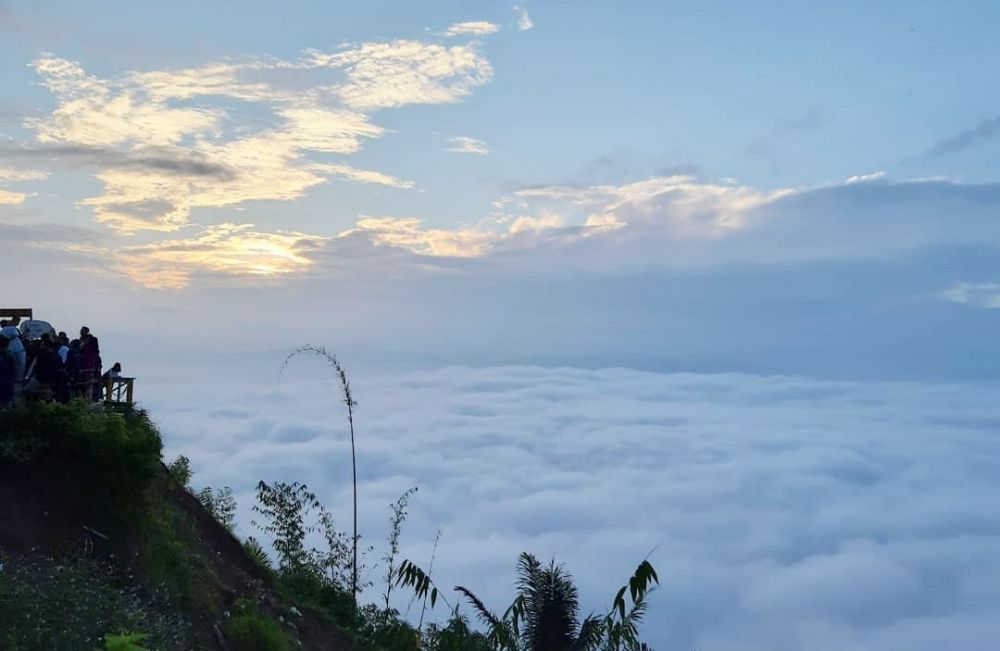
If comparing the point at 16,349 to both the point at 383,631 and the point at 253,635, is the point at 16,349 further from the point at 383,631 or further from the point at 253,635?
the point at 383,631

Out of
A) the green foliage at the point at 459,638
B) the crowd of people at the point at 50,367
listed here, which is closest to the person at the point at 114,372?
the crowd of people at the point at 50,367

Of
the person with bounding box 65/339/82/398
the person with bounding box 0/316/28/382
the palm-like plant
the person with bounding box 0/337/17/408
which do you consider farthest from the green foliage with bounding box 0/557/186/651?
the palm-like plant

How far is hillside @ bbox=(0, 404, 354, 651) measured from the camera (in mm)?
15289

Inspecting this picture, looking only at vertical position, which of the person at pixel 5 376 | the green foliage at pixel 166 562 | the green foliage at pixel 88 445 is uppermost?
the person at pixel 5 376

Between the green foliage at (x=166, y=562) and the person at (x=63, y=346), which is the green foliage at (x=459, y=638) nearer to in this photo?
the green foliage at (x=166, y=562)

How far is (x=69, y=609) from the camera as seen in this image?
1316 centimetres

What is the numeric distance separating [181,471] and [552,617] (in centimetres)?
1028

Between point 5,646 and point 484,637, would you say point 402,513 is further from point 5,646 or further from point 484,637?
point 5,646

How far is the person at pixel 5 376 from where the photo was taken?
59.5 ft

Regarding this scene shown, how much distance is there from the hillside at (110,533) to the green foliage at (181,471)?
9.56 feet

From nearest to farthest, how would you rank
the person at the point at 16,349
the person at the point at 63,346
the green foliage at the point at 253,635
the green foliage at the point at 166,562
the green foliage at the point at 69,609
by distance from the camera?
the green foliage at the point at 69,609, the green foliage at the point at 166,562, the green foliage at the point at 253,635, the person at the point at 16,349, the person at the point at 63,346

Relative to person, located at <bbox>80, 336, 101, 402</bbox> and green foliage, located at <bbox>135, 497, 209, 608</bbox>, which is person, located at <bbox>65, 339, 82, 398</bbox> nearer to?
person, located at <bbox>80, 336, 101, 402</bbox>

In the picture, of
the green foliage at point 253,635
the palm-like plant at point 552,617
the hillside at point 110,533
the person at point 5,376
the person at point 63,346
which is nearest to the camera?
the hillside at point 110,533

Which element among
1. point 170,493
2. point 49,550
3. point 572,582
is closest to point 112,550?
point 49,550
